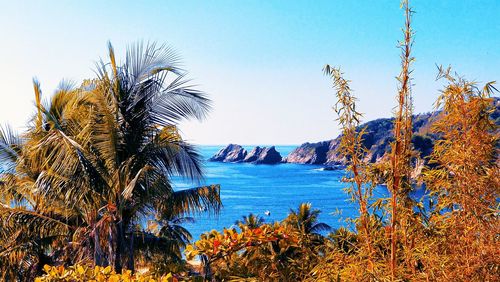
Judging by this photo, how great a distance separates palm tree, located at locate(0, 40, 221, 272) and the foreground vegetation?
0.03m

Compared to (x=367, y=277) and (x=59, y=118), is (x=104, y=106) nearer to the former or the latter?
(x=59, y=118)

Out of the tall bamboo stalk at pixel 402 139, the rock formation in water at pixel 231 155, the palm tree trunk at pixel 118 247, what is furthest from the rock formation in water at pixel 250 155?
the tall bamboo stalk at pixel 402 139

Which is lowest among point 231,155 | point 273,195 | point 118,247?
point 273,195

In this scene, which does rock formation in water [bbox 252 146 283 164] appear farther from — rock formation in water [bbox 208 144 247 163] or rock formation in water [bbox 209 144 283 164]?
rock formation in water [bbox 208 144 247 163]

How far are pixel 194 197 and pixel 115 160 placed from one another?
1.84 m

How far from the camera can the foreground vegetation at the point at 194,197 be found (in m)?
3.15

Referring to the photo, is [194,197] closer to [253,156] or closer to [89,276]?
[89,276]

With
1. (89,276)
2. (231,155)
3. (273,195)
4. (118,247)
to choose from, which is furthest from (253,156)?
(89,276)

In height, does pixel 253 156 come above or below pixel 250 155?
below

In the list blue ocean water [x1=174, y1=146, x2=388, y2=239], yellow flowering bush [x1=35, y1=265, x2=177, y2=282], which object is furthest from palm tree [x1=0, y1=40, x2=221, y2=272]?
blue ocean water [x1=174, y1=146, x2=388, y2=239]

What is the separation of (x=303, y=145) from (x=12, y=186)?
447 feet

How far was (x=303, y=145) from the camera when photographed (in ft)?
474

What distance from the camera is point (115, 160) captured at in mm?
7855

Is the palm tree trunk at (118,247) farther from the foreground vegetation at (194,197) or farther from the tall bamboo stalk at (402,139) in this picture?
the tall bamboo stalk at (402,139)
